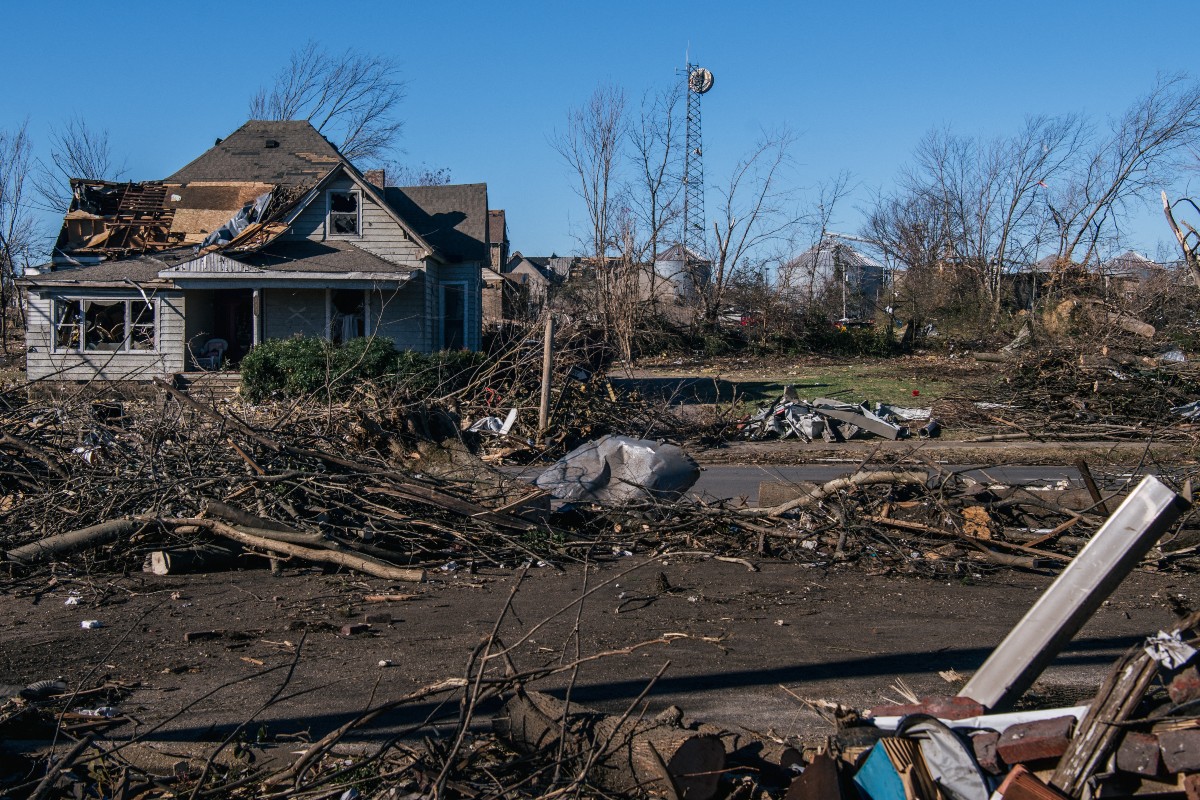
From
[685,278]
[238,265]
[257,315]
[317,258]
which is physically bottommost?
[257,315]

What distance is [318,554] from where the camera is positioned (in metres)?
6.88

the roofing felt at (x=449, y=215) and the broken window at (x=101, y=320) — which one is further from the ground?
the roofing felt at (x=449, y=215)

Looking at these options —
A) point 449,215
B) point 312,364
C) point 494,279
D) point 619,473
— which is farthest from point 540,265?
point 619,473

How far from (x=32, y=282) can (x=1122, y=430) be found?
72.7 ft

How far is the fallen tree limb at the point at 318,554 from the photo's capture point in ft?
22.3

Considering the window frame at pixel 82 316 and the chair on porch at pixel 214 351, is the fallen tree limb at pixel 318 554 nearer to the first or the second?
the window frame at pixel 82 316

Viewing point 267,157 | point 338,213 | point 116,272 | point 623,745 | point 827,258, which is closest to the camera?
point 623,745

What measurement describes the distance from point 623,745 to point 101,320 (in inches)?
917

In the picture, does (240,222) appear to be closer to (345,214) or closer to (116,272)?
(345,214)

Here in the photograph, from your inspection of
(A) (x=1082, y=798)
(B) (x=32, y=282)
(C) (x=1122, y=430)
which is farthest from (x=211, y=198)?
(A) (x=1082, y=798)

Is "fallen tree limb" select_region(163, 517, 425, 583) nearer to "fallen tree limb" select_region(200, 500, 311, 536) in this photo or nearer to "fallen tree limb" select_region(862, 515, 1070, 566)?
"fallen tree limb" select_region(200, 500, 311, 536)

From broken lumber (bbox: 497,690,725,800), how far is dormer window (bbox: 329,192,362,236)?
71.9ft

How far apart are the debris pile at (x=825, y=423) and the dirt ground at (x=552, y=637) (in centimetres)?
865

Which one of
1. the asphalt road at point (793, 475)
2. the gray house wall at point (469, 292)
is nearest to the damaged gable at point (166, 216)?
the gray house wall at point (469, 292)
